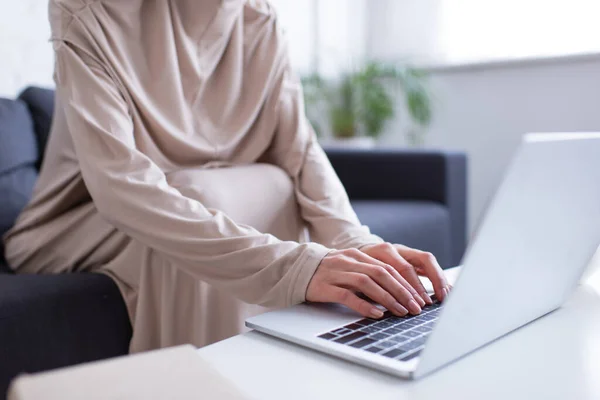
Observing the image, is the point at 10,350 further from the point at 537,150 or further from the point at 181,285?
the point at 537,150

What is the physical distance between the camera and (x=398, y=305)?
64cm

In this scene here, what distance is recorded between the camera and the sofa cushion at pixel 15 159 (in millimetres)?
1532

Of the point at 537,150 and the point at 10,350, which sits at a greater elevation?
the point at 537,150

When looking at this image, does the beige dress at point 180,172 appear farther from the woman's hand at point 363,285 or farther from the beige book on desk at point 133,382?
the beige book on desk at point 133,382

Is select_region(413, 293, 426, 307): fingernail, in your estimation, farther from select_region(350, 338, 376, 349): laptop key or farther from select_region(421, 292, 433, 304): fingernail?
select_region(350, 338, 376, 349): laptop key

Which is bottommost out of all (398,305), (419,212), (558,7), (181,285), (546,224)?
(419,212)

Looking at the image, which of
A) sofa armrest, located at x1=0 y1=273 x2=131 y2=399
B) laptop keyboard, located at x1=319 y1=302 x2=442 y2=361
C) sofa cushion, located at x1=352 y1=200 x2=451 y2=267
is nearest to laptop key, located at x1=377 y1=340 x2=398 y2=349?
laptop keyboard, located at x1=319 y1=302 x2=442 y2=361

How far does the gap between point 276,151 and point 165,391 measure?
3.13 feet

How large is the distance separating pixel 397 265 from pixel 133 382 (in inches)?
15.4

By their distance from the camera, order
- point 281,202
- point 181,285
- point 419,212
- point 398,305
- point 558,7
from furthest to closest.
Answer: point 558,7
point 419,212
point 281,202
point 181,285
point 398,305

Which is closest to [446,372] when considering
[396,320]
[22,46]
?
[396,320]

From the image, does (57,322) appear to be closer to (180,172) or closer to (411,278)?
(180,172)

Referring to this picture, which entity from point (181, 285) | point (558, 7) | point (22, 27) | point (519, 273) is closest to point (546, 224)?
point (519, 273)

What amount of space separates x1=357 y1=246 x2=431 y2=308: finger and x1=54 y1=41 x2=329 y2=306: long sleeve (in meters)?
0.06
